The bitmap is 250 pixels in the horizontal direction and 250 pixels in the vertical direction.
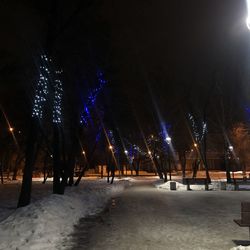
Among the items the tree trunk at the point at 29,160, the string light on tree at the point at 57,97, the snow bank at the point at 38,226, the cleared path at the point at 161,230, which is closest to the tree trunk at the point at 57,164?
the string light on tree at the point at 57,97

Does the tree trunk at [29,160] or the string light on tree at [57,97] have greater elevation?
the string light on tree at [57,97]

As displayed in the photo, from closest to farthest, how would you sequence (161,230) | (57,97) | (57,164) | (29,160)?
(161,230) < (29,160) < (57,97) < (57,164)

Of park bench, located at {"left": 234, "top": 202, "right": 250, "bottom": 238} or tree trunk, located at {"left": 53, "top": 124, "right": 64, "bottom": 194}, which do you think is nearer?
park bench, located at {"left": 234, "top": 202, "right": 250, "bottom": 238}

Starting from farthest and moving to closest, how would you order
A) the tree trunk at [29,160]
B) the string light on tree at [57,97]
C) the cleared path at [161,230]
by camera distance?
the string light on tree at [57,97] → the tree trunk at [29,160] → the cleared path at [161,230]

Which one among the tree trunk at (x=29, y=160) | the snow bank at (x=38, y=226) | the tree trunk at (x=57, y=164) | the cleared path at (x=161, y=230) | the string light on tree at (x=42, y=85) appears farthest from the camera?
the tree trunk at (x=57, y=164)

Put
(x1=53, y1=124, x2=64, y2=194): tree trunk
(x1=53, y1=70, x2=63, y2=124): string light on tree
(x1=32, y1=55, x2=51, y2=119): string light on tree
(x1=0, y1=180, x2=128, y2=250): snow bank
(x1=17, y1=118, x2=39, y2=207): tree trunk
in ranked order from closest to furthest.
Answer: (x1=0, y1=180, x2=128, y2=250): snow bank < (x1=17, y1=118, x2=39, y2=207): tree trunk < (x1=32, y1=55, x2=51, y2=119): string light on tree < (x1=53, y1=70, x2=63, y2=124): string light on tree < (x1=53, y1=124, x2=64, y2=194): tree trunk

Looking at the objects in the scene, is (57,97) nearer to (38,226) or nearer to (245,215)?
(38,226)

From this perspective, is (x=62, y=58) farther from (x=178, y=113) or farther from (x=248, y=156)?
(x=248, y=156)

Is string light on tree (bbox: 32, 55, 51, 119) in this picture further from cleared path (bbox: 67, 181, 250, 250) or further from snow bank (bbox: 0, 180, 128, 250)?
cleared path (bbox: 67, 181, 250, 250)

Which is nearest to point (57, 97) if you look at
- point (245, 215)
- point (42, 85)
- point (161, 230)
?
point (42, 85)

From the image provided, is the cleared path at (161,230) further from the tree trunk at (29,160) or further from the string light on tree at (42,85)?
the string light on tree at (42,85)

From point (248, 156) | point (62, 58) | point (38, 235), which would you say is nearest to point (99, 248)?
point (38, 235)

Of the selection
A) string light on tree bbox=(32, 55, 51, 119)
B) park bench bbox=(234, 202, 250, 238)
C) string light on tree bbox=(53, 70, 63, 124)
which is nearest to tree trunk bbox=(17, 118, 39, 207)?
string light on tree bbox=(32, 55, 51, 119)

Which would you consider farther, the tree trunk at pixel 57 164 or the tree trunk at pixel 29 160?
the tree trunk at pixel 57 164
